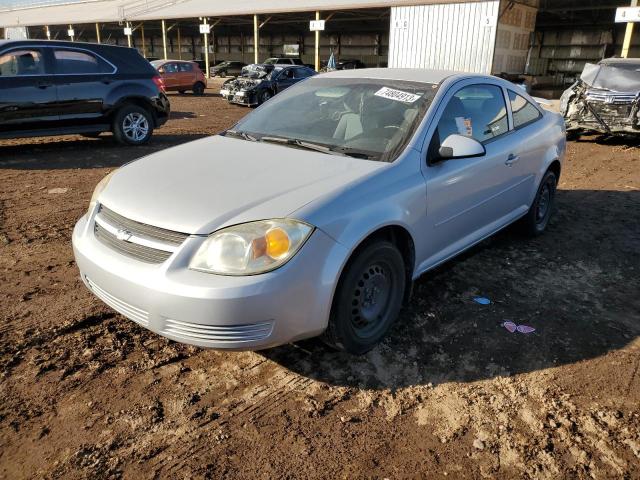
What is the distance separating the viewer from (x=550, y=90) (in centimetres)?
2481

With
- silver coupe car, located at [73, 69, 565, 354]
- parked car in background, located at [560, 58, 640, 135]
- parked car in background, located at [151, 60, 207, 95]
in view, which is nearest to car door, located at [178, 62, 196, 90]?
parked car in background, located at [151, 60, 207, 95]

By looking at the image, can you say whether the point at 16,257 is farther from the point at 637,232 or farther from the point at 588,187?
the point at 588,187

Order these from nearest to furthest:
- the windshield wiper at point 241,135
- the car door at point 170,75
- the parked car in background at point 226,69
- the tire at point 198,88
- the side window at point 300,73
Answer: the windshield wiper at point 241,135, the side window at point 300,73, the car door at point 170,75, the tire at point 198,88, the parked car in background at point 226,69

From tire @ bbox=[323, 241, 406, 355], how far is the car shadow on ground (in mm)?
160

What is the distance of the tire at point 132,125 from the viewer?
30.1 ft

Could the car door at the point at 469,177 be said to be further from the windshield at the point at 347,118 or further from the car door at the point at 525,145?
the windshield at the point at 347,118

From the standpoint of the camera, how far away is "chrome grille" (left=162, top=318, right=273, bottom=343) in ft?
7.93

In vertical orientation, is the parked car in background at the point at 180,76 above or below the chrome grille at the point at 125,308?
above

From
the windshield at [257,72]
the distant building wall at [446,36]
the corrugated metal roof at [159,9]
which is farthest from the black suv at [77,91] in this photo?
the corrugated metal roof at [159,9]

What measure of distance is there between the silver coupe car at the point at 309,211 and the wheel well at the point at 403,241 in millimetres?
10

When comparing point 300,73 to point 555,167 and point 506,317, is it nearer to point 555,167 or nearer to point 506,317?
point 555,167

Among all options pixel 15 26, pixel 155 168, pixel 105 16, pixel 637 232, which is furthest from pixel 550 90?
pixel 15 26

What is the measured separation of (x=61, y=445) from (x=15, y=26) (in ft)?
188

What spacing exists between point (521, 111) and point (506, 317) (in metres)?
2.05
